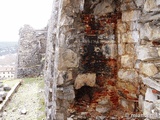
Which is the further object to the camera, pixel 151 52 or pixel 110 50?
pixel 110 50

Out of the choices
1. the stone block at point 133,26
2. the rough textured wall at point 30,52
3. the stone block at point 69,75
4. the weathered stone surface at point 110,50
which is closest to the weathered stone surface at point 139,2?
the stone block at point 133,26

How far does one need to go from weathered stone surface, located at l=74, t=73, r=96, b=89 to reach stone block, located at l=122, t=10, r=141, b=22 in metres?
1.10

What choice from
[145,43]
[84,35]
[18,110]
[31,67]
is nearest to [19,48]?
[31,67]

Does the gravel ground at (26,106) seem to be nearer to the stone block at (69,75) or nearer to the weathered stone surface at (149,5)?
the stone block at (69,75)

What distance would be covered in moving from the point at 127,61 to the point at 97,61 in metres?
0.58

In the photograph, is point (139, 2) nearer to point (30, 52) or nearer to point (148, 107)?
point (148, 107)

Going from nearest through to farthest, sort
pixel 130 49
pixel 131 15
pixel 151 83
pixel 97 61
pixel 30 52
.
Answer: pixel 151 83, pixel 131 15, pixel 130 49, pixel 97 61, pixel 30 52

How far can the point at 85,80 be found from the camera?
393 cm

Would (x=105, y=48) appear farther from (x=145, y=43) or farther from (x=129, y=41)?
(x=145, y=43)

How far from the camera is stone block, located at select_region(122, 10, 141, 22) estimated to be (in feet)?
10.9

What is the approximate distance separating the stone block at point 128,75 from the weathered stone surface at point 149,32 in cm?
69

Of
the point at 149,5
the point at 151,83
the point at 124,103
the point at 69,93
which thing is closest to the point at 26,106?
the point at 69,93

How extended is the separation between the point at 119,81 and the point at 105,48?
62 centimetres

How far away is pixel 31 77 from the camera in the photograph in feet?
48.6
